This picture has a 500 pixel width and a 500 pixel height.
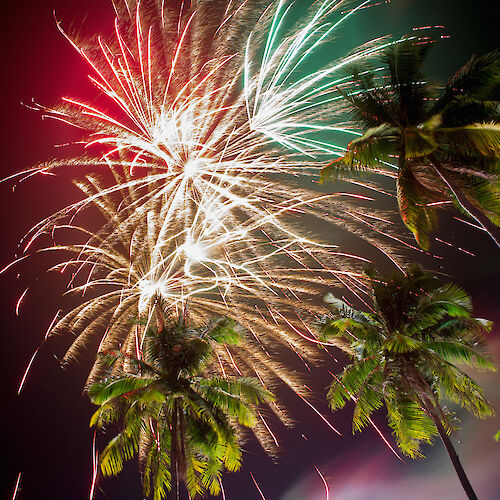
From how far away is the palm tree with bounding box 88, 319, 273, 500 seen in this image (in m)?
15.8

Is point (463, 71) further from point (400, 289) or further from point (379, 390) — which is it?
point (379, 390)

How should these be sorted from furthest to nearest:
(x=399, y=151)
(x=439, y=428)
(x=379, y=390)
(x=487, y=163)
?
(x=379, y=390), (x=439, y=428), (x=399, y=151), (x=487, y=163)

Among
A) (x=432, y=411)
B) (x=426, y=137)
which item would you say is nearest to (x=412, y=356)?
(x=432, y=411)

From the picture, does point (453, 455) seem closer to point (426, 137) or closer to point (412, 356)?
point (412, 356)

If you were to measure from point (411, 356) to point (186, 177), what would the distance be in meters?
11.1

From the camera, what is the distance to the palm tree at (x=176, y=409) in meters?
15.8

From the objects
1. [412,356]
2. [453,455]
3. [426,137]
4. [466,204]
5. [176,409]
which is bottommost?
[453,455]

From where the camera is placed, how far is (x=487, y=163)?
1473cm

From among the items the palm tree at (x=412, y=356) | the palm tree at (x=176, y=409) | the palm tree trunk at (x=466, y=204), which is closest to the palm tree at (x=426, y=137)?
the palm tree trunk at (x=466, y=204)

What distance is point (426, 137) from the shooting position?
1409 centimetres

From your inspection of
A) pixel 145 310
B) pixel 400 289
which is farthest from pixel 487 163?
pixel 145 310

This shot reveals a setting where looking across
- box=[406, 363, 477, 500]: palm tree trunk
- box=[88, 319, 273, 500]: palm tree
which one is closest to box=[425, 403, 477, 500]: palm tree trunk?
box=[406, 363, 477, 500]: palm tree trunk

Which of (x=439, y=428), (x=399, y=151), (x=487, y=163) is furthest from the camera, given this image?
(x=439, y=428)

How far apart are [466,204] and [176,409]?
12206 millimetres
